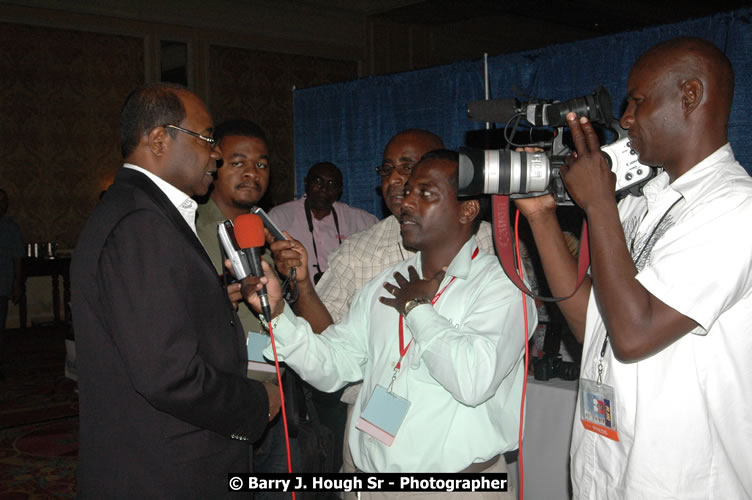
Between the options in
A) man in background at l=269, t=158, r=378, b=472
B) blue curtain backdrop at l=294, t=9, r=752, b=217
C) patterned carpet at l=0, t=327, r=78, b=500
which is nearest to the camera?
blue curtain backdrop at l=294, t=9, r=752, b=217

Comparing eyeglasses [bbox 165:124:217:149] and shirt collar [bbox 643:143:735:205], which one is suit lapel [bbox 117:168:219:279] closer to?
eyeglasses [bbox 165:124:217:149]

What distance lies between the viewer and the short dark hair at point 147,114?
1678 mm

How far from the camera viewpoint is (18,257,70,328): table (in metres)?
7.93

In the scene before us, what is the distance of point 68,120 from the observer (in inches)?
345

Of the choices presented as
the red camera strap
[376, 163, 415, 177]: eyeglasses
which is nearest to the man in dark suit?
the red camera strap

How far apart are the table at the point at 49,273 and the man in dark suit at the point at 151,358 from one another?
7.23 meters

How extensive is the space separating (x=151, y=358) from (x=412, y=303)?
0.63 meters

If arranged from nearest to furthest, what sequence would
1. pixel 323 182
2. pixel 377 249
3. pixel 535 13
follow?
pixel 377 249
pixel 323 182
pixel 535 13

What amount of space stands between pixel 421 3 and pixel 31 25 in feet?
17.4

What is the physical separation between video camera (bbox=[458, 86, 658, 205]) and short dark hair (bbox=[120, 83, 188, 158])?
74 cm

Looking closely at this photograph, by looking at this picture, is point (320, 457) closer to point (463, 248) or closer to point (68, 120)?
point (463, 248)

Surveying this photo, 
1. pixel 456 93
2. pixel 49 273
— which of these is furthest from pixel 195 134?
pixel 49 273

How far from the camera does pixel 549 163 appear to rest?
1531 mm

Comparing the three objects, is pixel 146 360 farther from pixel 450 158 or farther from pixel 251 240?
pixel 450 158
